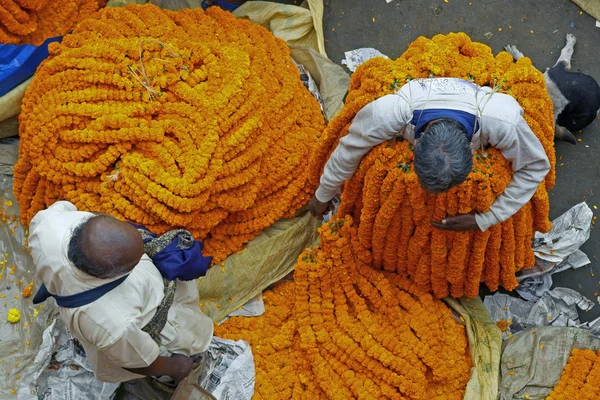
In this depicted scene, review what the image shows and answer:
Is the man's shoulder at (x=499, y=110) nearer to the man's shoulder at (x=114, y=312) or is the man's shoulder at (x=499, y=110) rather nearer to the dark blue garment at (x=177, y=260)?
the dark blue garment at (x=177, y=260)

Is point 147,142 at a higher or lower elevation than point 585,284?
higher

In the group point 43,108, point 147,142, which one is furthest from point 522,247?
point 43,108

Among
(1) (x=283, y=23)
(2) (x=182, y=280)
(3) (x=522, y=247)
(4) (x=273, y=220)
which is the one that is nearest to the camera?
(2) (x=182, y=280)

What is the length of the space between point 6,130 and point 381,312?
6.58 feet

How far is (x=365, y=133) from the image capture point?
7.72ft

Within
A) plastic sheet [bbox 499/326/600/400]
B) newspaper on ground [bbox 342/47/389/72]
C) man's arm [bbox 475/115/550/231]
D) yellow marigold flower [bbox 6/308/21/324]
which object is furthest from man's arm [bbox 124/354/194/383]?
newspaper on ground [bbox 342/47/389/72]

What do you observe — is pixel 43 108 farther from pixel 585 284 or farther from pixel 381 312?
pixel 585 284

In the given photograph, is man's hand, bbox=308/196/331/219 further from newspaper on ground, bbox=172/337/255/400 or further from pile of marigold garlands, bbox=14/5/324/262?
newspaper on ground, bbox=172/337/255/400

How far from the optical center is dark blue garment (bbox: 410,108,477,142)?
2.19 m

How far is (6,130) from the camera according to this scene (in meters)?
3.23

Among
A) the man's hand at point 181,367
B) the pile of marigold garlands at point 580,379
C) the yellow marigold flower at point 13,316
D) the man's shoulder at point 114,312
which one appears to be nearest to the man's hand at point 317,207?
the man's hand at point 181,367

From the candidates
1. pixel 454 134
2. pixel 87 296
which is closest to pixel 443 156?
pixel 454 134

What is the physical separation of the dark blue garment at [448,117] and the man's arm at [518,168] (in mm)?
95

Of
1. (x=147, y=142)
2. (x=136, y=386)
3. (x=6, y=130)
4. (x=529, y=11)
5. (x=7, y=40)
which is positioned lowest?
(x=136, y=386)
